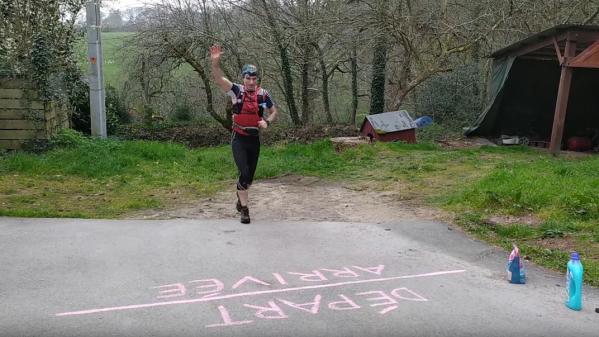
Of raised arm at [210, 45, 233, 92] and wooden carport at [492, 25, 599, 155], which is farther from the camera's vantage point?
wooden carport at [492, 25, 599, 155]

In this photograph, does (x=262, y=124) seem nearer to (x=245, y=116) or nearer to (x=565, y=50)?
(x=245, y=116)

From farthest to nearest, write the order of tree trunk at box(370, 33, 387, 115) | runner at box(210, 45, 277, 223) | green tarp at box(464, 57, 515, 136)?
tree trunk at box(370, 33, 387, 115) → green tarp at box(464, 57, 515, 136) → runner at box(210, 45, 277, 223)

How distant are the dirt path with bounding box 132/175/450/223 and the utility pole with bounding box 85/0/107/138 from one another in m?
4.50

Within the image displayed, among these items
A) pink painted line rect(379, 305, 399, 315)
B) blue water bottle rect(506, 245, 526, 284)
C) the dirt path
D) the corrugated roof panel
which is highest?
the corrugated roof panel

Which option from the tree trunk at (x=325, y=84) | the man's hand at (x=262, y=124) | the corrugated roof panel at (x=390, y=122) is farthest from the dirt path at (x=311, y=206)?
the tree trunk at (x=325, y=84)

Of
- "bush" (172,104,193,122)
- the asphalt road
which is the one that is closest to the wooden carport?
the asphalt road

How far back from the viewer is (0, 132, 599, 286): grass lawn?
20.8ft

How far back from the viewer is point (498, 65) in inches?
612

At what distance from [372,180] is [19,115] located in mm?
6723

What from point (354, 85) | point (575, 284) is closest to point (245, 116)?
point (575, 284)

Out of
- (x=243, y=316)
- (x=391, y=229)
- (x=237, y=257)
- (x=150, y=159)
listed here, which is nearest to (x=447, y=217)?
(x=391, y=229)

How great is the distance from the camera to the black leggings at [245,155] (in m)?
6.44

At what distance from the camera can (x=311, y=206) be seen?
25.3 feet

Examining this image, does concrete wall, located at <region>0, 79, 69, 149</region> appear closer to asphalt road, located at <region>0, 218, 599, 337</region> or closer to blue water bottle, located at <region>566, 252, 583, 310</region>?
asphalt road, located at <region>0, 218, 599, 337</region>
